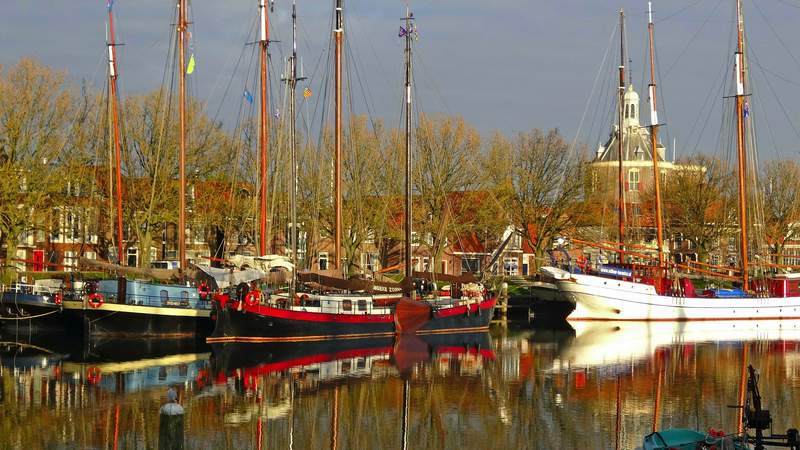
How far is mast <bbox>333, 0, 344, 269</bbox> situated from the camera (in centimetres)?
5338

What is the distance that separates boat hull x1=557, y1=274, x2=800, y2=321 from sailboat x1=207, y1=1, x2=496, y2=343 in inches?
406

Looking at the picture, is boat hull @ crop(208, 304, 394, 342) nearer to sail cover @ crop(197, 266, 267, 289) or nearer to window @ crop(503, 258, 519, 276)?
sail cover @ crop(197, 266, 267, 289)

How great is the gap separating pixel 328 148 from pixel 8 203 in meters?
20.2

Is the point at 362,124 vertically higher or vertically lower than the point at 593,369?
higher

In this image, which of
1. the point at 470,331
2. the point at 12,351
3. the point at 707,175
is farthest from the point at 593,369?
the point at 707,175

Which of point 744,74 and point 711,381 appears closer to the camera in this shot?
point 711,381

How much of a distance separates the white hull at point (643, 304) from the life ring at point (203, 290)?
24204 millimetres

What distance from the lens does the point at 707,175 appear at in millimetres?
89125

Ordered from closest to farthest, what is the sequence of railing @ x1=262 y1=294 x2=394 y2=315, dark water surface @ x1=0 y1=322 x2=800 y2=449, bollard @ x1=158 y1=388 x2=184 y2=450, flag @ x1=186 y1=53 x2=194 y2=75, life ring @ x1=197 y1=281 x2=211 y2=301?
bollard @ x1=158 y1=388 x2=184 y2=450
dark water surface @ x1=0 y1=322 x2=800 y2=449
railing @ x1=262 y1=294 x2=394 y2=315
life ring @ x1=197 y1=281 x2=211 y2=301
flag @ x1=186 y1=53 x2=194 y2=75

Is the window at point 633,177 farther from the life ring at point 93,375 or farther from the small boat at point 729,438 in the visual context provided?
the small boat at point 729,438

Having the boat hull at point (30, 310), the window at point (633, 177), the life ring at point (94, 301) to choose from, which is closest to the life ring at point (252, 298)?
the life ring at point (94, 301)

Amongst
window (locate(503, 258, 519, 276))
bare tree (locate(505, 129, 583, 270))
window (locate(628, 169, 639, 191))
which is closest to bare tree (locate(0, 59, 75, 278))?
bare tree (locate(505, 129, 583, 270))

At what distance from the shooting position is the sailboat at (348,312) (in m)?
46.4

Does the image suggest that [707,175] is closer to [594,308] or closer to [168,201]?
[594,308]
